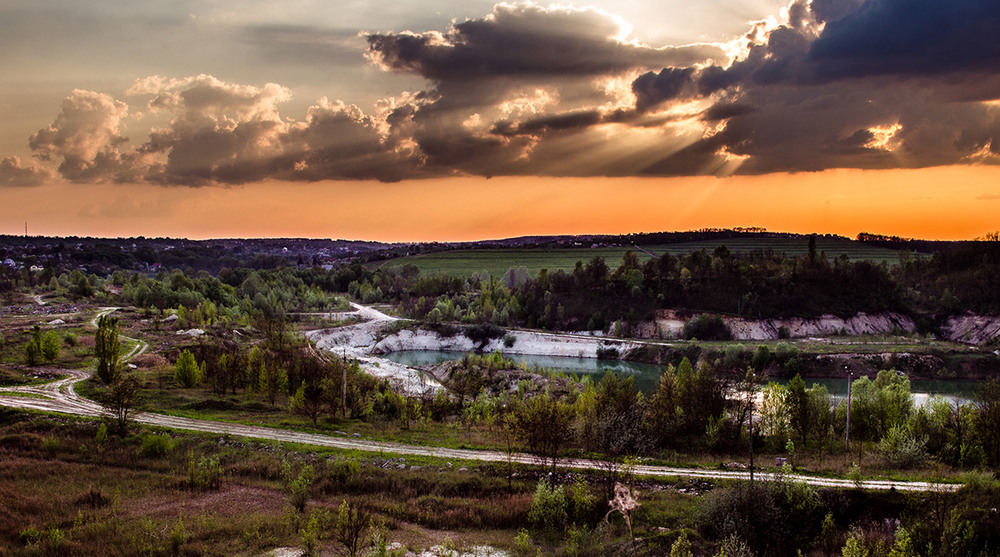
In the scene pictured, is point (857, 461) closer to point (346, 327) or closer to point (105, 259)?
point (346, 327)

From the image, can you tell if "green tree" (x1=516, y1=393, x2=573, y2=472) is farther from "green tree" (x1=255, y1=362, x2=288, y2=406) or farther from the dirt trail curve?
"green tree" (x1=255, y1=362, x2=288, y2=406)

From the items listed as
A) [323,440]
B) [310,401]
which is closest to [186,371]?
[310,401]

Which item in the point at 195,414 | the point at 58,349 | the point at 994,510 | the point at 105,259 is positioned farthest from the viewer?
the point at 105,259

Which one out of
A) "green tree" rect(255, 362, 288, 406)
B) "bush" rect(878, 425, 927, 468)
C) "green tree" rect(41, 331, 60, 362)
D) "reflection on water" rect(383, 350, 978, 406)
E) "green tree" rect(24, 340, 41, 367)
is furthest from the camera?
"reflection on water" rect(383, 350, 978, 406)

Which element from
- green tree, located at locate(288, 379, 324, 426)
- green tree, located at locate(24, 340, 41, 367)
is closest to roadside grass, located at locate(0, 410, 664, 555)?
green tree, located at locate(288, 379, 324, 426)

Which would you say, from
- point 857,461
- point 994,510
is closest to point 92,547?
point 994,510

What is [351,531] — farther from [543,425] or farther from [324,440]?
[324,440]

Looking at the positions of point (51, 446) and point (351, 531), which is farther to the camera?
point (51, 446)
